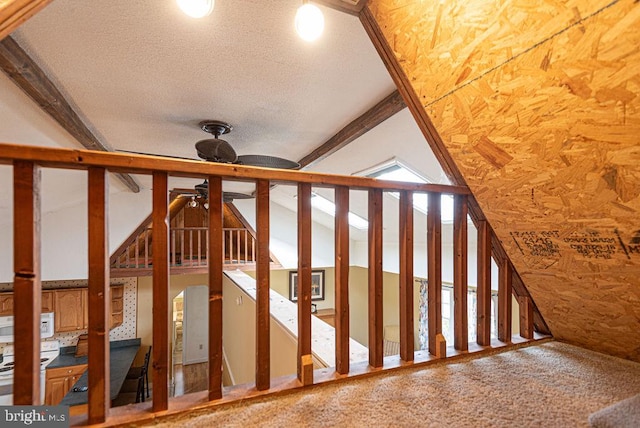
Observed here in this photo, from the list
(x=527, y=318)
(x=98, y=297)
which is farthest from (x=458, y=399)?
(x=98, y=297)

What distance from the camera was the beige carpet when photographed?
904 millimetres

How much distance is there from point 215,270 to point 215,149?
1131 mm

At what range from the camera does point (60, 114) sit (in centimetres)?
194

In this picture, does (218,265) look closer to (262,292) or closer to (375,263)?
(262,292)

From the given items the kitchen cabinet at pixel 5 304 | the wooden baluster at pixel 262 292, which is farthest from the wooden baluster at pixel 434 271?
the kitchen cabinet at pixel 5 304

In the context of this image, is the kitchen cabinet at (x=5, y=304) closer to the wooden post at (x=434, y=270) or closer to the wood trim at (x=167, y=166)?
the wood trim at (x=167, y=166)

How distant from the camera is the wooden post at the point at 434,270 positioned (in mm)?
1376

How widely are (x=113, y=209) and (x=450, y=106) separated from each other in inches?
231

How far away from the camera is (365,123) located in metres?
2.20

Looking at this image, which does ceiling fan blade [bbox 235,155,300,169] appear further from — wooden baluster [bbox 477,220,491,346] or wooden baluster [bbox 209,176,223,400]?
wooden baluster [bbox 477,220,491,346]

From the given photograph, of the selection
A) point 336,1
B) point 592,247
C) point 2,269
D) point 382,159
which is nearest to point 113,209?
point 2,269

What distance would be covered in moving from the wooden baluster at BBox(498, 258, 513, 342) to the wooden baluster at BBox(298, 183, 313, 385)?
1.12 m

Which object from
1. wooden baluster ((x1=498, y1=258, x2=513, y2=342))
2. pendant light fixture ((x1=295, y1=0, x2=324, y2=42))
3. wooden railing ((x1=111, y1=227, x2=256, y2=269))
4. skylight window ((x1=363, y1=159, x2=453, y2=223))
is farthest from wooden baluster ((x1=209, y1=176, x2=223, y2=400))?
wooden railing ((x1=111, y1=227, x2=256, y2=269))

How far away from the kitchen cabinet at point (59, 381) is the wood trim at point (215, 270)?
5.65 meters
